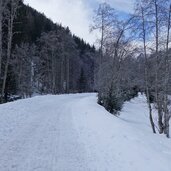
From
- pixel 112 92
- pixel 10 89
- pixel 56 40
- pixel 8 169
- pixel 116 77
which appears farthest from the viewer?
pixel 56 40

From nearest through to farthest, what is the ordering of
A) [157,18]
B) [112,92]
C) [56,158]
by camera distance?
[56,158] < [157,18] < [112,92]

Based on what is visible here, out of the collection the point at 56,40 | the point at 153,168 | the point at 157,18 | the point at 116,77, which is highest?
the point at 56,40

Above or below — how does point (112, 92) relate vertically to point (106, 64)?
below

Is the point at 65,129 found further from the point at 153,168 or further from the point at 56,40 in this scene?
the point at 56,40

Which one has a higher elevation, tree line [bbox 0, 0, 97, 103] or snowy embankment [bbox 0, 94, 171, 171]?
tree line [bbox 0, 0, 97, 103]

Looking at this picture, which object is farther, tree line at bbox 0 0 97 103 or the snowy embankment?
tree line at bbox 0 0 97 103

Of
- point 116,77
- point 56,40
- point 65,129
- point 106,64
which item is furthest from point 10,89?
point 65,129

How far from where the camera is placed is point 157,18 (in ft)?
61.2

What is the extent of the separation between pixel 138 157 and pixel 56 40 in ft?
175

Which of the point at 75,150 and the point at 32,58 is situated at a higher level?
the point at 32,58

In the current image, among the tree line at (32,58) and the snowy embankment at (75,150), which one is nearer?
the snowy embankment at (75,150)

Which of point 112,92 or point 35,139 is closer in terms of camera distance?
point 35,139

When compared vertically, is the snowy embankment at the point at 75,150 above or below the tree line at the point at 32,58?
below

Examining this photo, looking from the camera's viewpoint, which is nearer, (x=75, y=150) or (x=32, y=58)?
(x=75, y=150)
